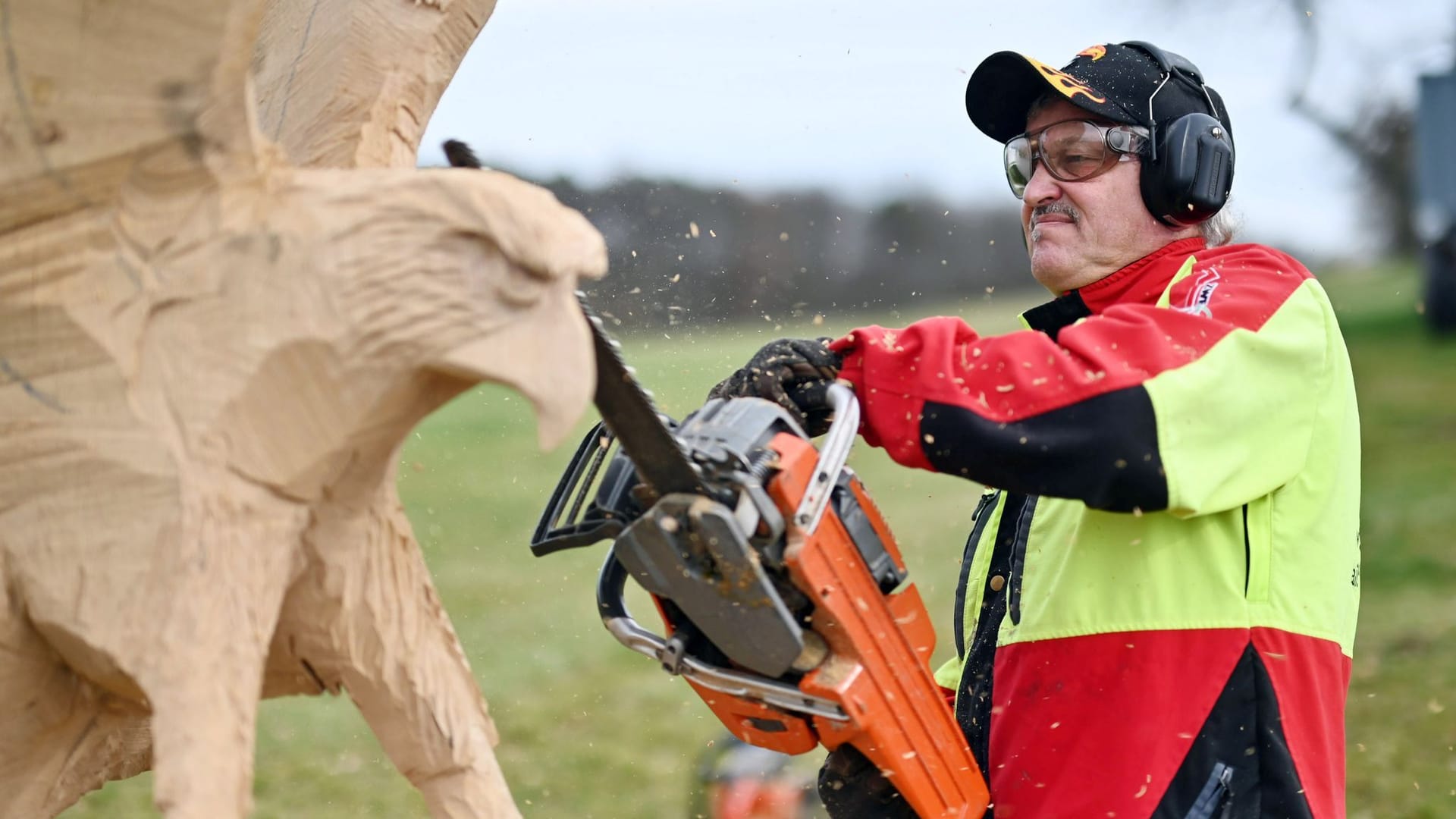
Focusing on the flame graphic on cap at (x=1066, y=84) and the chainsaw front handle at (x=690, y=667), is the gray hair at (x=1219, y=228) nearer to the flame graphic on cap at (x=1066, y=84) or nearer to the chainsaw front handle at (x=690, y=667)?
the flame graphic on cap at (x=1066, y=84)

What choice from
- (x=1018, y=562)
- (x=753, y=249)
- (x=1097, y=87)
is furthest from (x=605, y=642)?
(x=1097, y=87)

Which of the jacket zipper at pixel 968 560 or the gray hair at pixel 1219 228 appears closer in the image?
the gray hair at pixel 1219 228

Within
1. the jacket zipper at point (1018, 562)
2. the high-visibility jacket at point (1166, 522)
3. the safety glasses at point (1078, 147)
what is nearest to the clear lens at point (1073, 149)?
the safety glasses at point (1078, 147)

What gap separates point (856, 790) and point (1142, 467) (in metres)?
0.88

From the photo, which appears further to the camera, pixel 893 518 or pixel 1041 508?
pixel 893 518

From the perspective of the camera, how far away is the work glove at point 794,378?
6.97 feet

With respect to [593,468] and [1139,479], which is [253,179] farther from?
[1139,479]

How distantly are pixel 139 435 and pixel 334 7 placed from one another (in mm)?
782

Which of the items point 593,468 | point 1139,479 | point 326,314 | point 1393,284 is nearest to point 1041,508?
point 1139,479

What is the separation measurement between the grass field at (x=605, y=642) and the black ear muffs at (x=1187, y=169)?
103 cm

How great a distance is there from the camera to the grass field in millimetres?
5066

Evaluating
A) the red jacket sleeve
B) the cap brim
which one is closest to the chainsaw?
the red jacket sleeve

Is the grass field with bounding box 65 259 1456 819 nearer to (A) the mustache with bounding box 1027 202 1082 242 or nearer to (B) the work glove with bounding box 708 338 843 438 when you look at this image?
(B) the work glove with bounding box 708 338 843 438

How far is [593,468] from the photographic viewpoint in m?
2.05
